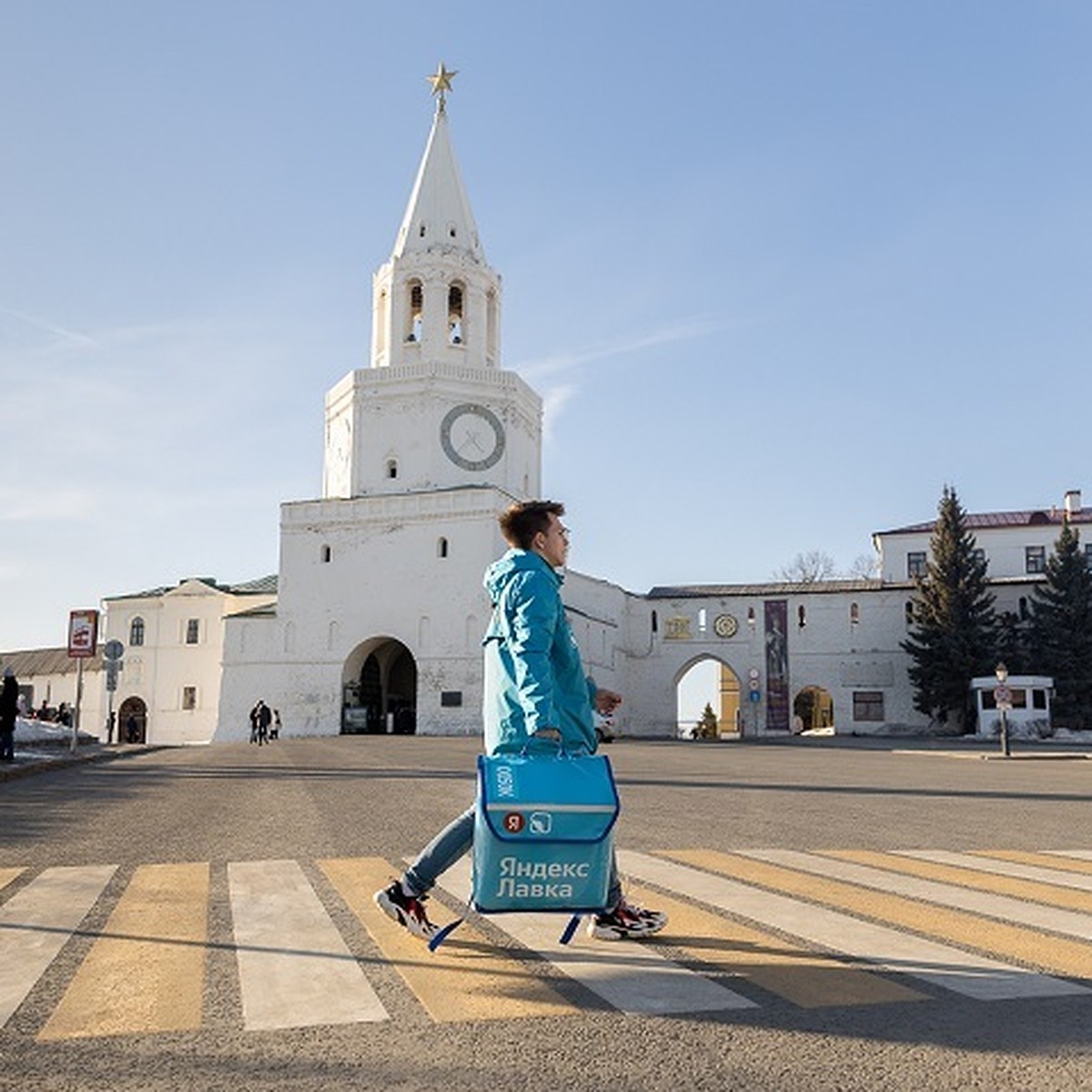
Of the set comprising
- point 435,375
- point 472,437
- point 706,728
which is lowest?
point 706,728

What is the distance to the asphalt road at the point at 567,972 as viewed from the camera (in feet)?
9.80

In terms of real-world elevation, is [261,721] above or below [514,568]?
below

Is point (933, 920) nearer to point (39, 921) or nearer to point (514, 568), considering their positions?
point (514, 568)

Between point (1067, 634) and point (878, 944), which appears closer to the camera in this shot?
point (878, 944)

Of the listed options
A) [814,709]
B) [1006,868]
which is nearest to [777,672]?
[814,709]

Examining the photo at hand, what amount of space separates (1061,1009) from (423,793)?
1049 cm

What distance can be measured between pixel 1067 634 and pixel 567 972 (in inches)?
2057

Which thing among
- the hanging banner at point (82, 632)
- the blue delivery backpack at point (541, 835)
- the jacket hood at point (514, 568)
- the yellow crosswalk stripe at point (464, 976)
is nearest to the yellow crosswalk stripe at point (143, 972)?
the yellow crosswalk stripe at point (464, 976)

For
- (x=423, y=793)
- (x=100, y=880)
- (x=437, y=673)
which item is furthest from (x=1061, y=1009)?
(x=437, y=673)

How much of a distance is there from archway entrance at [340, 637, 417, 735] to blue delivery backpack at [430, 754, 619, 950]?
45.4 m

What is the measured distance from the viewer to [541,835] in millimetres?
4023

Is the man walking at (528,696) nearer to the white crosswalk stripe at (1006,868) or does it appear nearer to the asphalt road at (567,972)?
the asphalt road at (567,972)

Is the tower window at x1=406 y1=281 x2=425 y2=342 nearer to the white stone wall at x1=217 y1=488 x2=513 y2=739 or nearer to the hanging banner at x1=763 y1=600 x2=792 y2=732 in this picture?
the white stone wall at x1=217 y1=488 x2=513 y2=739

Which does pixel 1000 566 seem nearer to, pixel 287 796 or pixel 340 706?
pixel 340 706
